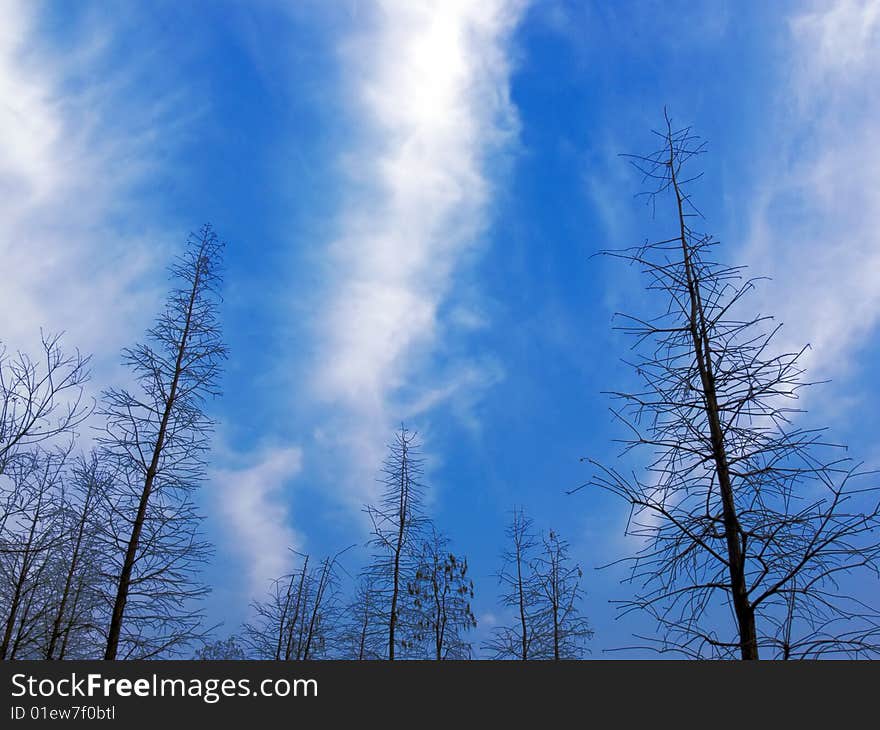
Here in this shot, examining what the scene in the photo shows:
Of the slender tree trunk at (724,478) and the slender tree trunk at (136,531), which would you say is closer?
the slender tree trunk at (724,478)

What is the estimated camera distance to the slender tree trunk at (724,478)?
3559 mm

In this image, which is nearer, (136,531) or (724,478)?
(724,478)

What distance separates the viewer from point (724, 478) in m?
4.01

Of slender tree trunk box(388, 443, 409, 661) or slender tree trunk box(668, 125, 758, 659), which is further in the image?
slender tree trunk box(388, 443, 409, 661)

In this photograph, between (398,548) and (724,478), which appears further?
(398,548)

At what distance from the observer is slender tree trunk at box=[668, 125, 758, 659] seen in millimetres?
3559

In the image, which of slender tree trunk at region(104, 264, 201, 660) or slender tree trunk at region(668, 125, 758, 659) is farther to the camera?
slender tree trunk at region(104, 264, 201, 660)
